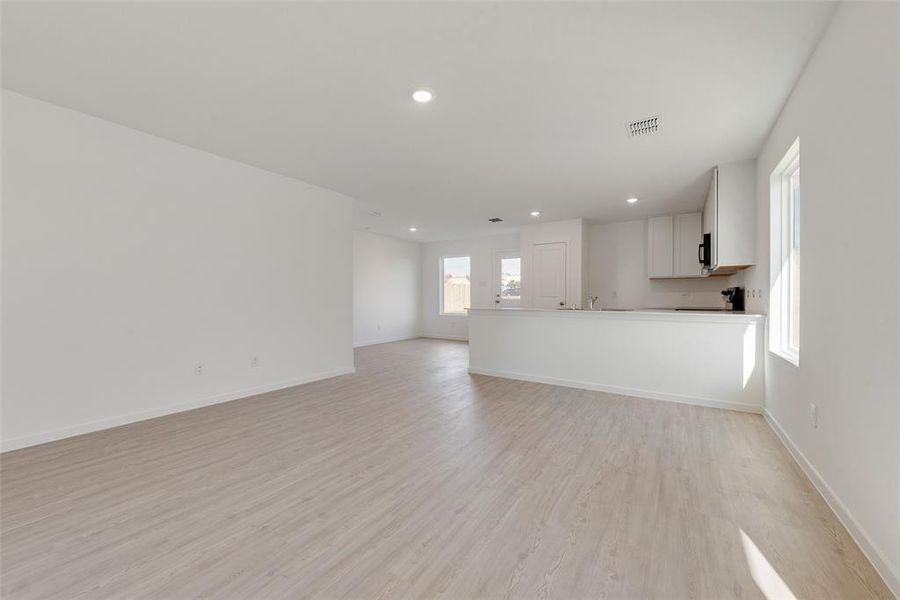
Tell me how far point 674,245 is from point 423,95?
5356mm

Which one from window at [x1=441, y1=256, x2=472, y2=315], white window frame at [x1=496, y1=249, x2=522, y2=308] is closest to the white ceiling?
white window frame at [x1=496, y1=249, x2=522, y2=308]

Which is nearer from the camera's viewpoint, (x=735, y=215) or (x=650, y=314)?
(x=735, y=215)

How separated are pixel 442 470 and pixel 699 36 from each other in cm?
292

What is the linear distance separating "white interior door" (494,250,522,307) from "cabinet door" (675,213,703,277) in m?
3.16

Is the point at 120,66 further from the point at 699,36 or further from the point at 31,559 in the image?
the point at 699,36

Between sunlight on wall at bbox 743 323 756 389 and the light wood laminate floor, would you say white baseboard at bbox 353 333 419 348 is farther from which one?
sunlight on wall at bbox 743 323 756 389

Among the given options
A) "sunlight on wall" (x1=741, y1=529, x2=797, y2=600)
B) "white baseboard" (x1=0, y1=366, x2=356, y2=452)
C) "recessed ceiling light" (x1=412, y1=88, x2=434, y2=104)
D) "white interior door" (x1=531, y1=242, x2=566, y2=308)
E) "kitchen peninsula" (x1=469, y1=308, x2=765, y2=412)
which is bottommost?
"sunlight on wall" (x1=741, y1=529, x2=797, y2=600)

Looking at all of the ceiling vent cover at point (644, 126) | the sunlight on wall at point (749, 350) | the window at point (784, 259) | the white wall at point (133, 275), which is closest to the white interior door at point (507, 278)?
the white wall at point (133, 275)

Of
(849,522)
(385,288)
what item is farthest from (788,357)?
(385,288)

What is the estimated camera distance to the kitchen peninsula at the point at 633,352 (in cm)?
362

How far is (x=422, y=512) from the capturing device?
1918 mm

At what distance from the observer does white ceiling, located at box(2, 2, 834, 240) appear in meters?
1.91

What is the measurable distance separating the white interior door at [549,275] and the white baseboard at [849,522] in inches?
172

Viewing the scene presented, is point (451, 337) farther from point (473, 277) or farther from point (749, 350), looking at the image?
point (749, 350)
